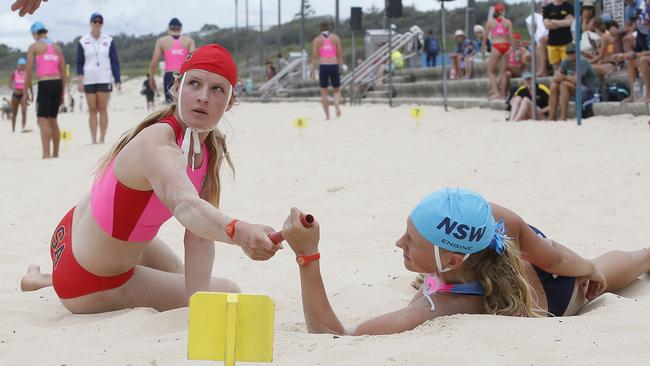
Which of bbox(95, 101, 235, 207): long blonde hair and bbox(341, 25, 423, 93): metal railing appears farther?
bbox(341, 25, 423, 93): metal railing

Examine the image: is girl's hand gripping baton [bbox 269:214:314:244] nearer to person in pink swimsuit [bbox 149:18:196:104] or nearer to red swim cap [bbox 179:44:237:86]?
red swim cap [bbox 179:44:237:86]

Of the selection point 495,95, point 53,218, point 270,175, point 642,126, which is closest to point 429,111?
point 495,95

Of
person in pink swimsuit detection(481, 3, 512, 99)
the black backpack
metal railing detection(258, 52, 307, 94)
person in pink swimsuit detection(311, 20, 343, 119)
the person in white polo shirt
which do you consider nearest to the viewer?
the black backpack

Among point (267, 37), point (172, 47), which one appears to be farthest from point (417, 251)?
point (267, 37)

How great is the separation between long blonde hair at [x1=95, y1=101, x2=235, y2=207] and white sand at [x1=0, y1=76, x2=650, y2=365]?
12.3 inches

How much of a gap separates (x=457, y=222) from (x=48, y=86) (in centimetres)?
809

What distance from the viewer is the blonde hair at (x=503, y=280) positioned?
2.74 meters

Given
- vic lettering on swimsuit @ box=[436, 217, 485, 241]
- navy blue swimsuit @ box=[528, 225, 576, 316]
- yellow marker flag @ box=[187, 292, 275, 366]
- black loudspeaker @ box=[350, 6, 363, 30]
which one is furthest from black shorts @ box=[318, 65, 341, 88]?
yellow marker flag @ box=[187, 292, 275, 366]

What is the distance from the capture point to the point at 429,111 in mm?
14289

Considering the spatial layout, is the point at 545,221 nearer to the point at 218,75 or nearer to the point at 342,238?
the point at 342,238

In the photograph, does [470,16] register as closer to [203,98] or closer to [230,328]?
[203,98]

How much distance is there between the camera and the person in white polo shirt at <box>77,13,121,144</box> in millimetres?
10555

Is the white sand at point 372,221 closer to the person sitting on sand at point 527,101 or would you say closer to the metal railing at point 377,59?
the person sitting on sand at point 527,101

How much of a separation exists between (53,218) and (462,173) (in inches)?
127
